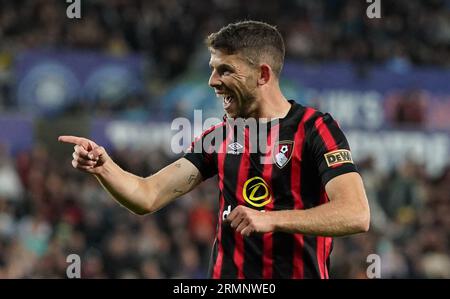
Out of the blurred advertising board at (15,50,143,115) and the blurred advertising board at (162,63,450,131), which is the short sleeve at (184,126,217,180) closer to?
the blurred advertising board at (15,50,143,115)

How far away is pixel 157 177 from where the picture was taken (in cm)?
457

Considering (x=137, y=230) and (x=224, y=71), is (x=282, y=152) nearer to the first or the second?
(x=224, y=71)

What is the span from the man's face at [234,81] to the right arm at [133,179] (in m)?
0.43

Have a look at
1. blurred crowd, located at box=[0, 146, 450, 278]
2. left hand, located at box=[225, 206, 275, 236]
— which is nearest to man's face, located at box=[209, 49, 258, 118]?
left hand, located at box=[225, 206, 275, 236]

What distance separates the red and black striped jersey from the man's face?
0.16 metres

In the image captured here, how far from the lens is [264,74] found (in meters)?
4.41

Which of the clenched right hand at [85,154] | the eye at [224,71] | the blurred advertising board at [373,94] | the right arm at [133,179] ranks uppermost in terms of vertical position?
the blurred advertising board at [373,94]

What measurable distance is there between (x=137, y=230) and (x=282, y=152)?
591cm

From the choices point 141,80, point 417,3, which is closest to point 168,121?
point 141,80

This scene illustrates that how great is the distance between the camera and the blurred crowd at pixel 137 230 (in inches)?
364

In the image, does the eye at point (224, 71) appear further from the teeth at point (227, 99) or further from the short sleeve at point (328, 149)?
the short sleeve at point (328, 149)

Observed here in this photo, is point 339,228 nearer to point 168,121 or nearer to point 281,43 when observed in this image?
point 281,43

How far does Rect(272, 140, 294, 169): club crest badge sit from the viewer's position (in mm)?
4262

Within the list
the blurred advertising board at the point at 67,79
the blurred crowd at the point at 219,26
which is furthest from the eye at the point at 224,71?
the blurred crowd at the point at 219,26
